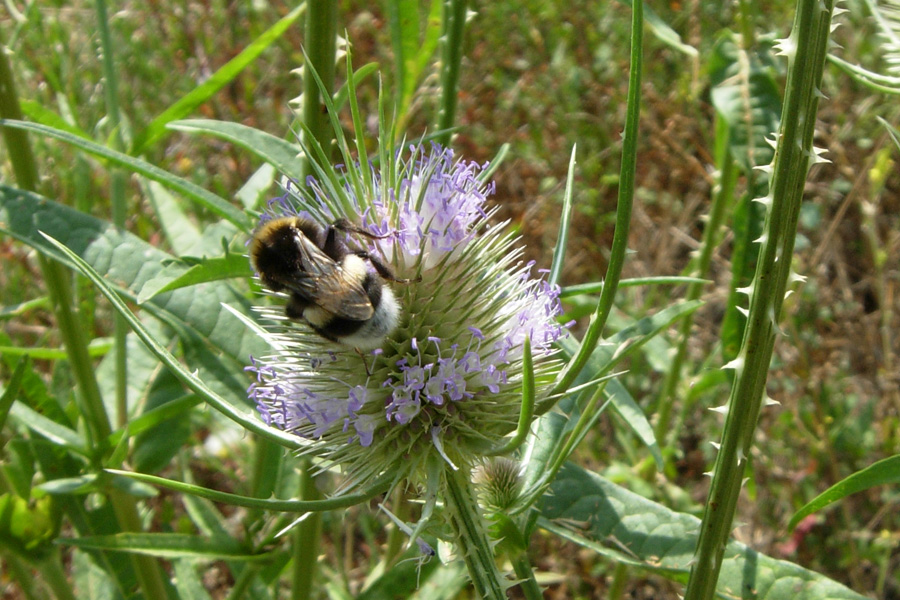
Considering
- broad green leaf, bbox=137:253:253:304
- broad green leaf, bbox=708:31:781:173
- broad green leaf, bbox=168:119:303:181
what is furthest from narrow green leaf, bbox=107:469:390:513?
broad green leaf, bbox=708:31:781:173

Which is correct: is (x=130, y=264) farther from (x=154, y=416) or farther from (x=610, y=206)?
(x=610, y=206)

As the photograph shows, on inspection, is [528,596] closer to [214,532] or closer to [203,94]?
[214,532]

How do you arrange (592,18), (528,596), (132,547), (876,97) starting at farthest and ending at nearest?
(592,18), (876,97), (132,547), (528,596)

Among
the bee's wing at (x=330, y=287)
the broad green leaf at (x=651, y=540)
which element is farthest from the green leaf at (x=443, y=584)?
the bee's wing at (x=330, y=287)

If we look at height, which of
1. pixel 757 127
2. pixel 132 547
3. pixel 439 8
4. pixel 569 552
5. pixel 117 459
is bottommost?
pixel 569 552

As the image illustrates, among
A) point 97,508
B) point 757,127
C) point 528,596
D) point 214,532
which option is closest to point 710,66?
point 757,127

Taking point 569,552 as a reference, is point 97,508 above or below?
above
